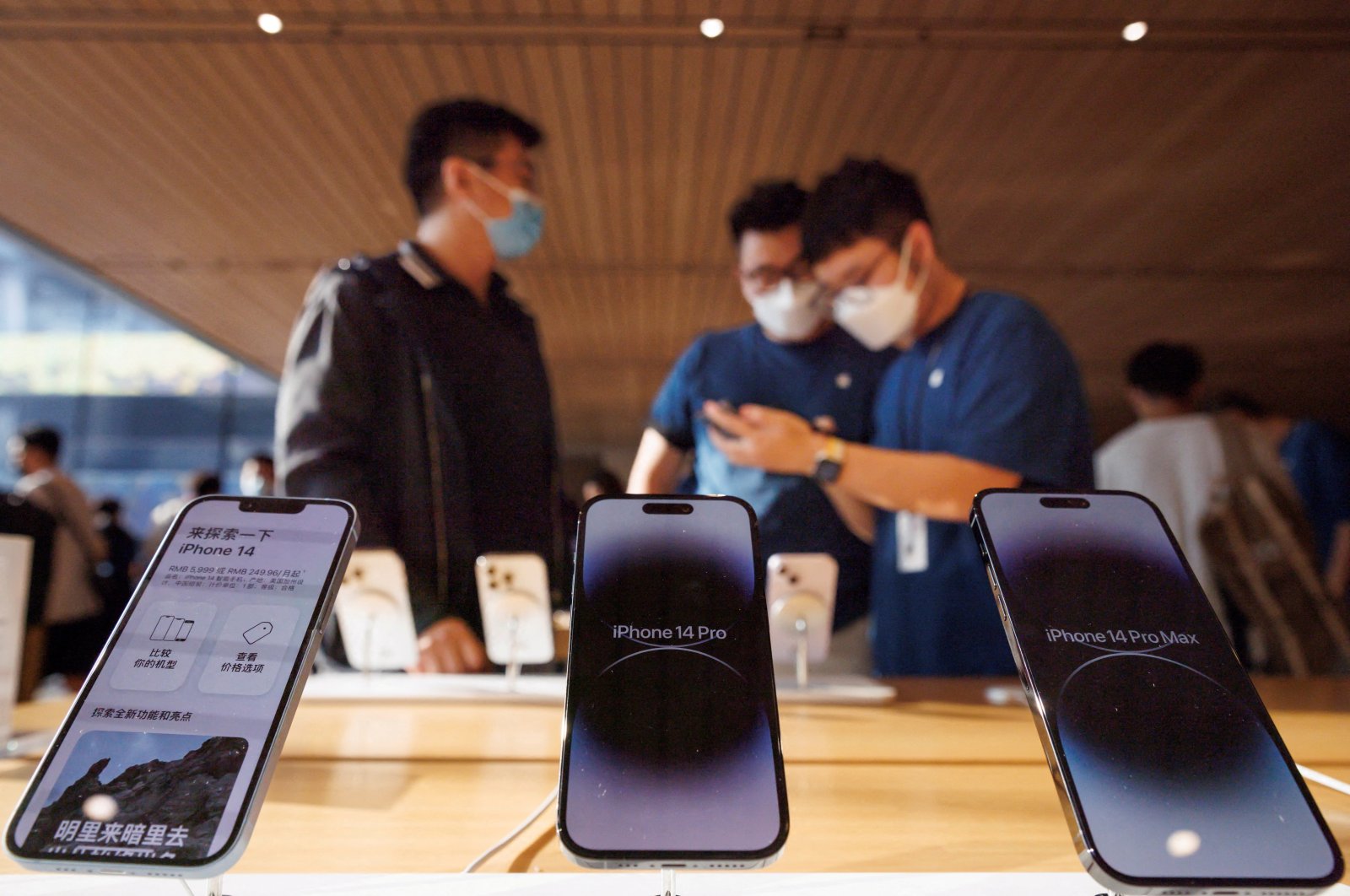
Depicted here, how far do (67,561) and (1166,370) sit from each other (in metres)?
4.38

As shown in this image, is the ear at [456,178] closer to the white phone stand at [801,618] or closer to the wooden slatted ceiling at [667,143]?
the wooden slatted ceiling at [667,143]

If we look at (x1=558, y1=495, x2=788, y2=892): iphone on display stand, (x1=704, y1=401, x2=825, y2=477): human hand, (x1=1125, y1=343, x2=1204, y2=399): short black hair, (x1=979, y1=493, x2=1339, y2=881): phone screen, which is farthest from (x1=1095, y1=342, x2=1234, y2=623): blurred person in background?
(x1=558, y1=495, x2=788, y2=892): iphone on display stand

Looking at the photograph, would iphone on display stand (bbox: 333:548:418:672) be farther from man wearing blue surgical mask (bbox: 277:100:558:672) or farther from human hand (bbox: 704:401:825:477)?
human hand (bbox: 704:401:825:477)

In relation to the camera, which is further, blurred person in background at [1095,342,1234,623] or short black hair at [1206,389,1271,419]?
short black hair at [1206,389,1271,419]

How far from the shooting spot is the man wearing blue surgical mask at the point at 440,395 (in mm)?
1458

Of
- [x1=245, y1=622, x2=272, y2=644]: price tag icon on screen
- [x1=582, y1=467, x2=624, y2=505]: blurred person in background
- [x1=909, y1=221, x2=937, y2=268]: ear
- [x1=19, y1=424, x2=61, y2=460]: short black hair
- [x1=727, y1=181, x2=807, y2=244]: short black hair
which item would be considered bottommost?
[x1=19, y1=424, x2=61, y2=460]: short black hair

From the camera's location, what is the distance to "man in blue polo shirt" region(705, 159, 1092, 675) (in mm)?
1582

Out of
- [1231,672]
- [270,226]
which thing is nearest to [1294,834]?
[1231,672]

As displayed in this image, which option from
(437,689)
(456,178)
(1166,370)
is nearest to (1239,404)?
(1166,370)

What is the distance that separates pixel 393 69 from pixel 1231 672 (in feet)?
8.58

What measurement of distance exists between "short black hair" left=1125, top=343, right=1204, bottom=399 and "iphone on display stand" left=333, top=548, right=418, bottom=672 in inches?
86.1

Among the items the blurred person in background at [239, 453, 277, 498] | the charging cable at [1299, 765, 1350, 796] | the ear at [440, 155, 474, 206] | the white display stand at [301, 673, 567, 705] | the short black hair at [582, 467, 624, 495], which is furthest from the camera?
the blurred person in background at [239, 453, 277, 498]

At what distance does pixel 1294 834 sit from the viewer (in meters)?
0.37

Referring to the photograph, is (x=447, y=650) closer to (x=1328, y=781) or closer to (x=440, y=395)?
(x=440, y=395)
